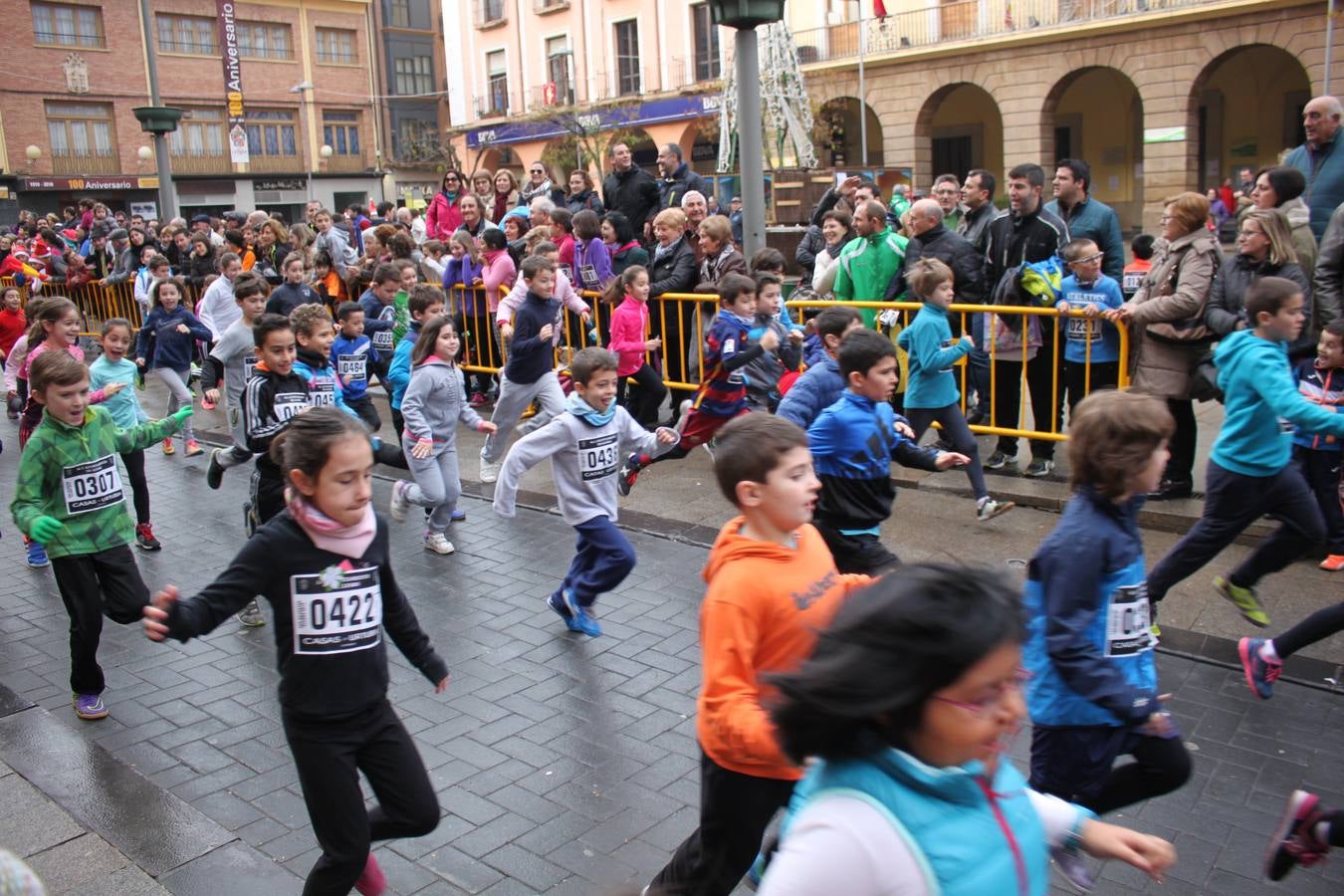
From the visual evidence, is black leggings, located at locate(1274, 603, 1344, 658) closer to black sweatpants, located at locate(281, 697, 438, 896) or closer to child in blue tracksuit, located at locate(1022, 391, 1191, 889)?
child in blue tracksuit, located at locate(1022, 391, 1191, 889)

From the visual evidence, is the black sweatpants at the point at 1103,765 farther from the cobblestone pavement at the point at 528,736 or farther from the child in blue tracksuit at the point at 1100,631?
the cobblestone pavement at the point at 528,736

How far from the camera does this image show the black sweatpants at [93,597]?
509cm

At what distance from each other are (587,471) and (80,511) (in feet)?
7.76

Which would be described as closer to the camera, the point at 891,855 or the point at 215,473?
the point at 891,855

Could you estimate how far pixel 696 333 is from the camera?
10102 millimetres

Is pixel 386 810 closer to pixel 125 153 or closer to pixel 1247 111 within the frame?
pixel 1247 111

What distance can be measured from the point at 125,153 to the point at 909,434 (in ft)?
169

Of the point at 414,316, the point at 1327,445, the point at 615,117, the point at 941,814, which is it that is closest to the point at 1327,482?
the point at 1327,445

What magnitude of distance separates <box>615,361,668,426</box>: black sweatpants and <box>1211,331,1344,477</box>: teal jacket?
17.1 ft

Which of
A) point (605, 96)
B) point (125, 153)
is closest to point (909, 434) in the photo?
point (605, 96)

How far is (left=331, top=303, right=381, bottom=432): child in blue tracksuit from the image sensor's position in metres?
8.37

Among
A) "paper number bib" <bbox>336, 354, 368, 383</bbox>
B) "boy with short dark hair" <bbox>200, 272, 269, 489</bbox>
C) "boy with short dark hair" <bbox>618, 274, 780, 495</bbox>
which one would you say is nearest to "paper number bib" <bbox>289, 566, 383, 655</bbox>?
"boy with short dark hair" <bbox>200, 272, 269, 489</bbox>

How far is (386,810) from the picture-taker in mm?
3430

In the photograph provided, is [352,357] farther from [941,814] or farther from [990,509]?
[941,814]
